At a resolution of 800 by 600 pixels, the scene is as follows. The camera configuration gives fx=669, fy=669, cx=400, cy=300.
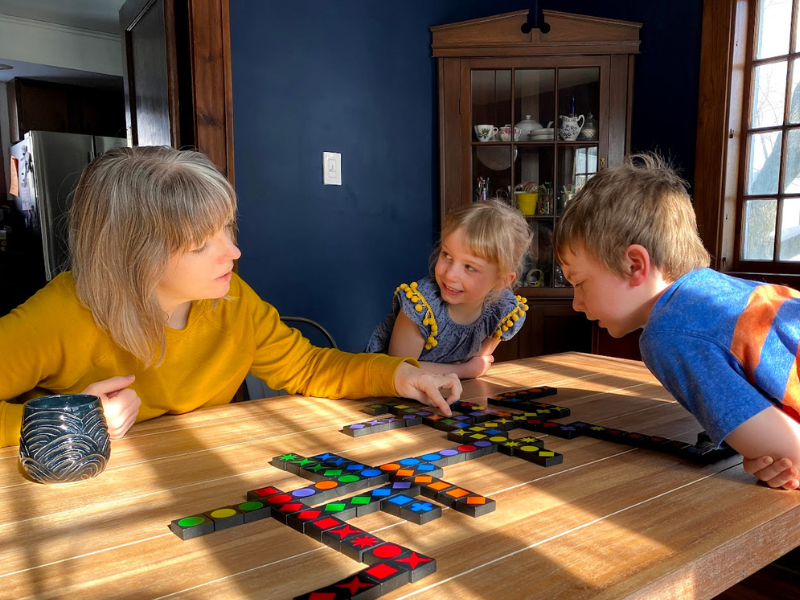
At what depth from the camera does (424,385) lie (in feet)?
4.42

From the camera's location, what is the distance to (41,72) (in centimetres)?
596

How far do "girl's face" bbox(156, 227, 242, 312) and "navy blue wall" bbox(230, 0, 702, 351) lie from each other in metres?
1.62

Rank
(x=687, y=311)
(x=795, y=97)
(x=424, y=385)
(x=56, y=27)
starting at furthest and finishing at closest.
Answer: (x=56, y=27) → (x=795, y=97) → (x=424, y=385) → (x=687, y=311)

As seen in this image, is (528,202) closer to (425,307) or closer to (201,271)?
(425,307)

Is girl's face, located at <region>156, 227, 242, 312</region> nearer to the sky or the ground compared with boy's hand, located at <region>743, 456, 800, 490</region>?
nearer to the sky

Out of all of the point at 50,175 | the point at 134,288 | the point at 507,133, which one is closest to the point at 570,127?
the point at 507,133

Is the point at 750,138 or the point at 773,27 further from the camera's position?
the point at 750,138

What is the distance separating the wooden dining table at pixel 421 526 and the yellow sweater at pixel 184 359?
6.7 inches

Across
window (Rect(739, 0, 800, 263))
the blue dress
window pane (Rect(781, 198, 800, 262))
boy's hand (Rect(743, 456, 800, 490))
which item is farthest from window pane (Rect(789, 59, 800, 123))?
boy's hand (Rect(743, 456, 800, 490))

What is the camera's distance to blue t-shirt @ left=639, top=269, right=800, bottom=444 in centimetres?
97

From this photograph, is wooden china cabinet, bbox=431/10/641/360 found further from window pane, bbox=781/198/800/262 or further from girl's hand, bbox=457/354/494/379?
girl's hand, bbox=457/354/494/379

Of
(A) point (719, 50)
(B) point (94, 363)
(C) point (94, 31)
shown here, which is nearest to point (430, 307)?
(B) point (94, 363)

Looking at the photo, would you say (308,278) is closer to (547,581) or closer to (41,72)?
(547,581)

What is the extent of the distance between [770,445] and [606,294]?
407mm
